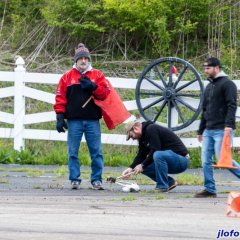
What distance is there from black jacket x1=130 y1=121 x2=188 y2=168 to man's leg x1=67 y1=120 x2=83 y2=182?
3.11 ft

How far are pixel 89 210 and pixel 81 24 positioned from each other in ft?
43.3

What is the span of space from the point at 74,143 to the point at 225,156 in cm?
275

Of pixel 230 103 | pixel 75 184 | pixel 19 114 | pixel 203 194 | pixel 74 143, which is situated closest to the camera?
pixel 230 103

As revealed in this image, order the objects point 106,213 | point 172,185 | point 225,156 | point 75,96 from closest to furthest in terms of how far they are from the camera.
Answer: point 106,213 → point 225,156 → point 172,185 → point 75,96

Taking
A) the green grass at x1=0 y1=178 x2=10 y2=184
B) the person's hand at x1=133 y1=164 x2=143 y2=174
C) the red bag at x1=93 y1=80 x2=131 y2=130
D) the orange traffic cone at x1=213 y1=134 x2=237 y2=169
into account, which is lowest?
the green grass at x1=0 y1=178 x2=10 y2=184

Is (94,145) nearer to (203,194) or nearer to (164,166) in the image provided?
(164,166)

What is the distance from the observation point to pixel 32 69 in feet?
78.3

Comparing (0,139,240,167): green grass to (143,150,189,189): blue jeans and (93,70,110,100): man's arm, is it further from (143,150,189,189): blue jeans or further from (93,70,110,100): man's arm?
(143,150,189,189): blue jeans

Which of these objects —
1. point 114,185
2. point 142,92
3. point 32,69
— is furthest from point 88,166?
point 32,69

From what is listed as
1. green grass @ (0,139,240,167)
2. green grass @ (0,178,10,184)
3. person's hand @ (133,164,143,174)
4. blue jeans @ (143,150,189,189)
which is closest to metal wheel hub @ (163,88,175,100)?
green grass @ (0,139,240,167)

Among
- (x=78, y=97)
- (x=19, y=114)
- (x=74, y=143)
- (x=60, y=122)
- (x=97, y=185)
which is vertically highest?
(x=78, y=97)

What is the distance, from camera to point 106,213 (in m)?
11.7

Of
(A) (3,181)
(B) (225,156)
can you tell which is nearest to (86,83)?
(A) (3,181)

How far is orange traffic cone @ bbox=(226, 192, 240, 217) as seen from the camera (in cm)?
1060
